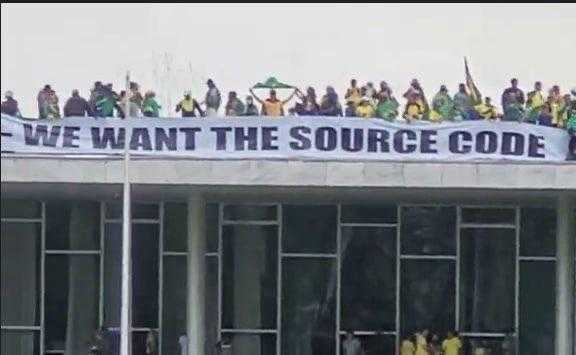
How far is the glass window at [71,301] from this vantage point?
2461cm

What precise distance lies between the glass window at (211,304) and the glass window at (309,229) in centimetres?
121

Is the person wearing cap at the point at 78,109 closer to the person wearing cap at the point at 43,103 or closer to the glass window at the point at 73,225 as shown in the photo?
the person wearing cap at the point at 43,103

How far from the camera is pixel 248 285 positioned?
24641 millimetres

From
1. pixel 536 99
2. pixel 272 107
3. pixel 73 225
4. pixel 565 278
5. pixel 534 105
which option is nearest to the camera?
pixel 534 105

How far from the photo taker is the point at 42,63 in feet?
79.9

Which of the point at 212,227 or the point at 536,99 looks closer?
the point at 536,99

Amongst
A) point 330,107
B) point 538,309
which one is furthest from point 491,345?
point 330,107

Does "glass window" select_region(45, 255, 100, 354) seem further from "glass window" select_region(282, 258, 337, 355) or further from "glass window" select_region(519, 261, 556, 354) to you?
"glass window" select_region(519, 261, 556, 354)

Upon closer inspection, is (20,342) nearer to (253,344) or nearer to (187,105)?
(253,344)

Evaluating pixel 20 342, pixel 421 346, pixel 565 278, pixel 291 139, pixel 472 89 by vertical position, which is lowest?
pixel 20 342

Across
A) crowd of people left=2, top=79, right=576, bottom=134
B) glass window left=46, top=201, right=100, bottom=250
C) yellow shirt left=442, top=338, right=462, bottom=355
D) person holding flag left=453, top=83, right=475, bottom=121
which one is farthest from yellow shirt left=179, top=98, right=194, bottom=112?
yellow shirt left=442, top=338, right=462, bottom=355

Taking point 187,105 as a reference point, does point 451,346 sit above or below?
below

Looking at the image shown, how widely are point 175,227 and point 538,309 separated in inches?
239

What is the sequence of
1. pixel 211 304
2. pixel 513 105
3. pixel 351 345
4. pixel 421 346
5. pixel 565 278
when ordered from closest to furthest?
pixel 513 105
pixel 565 278
pixel 421 346
pixel 351 345
pixel 211 304
